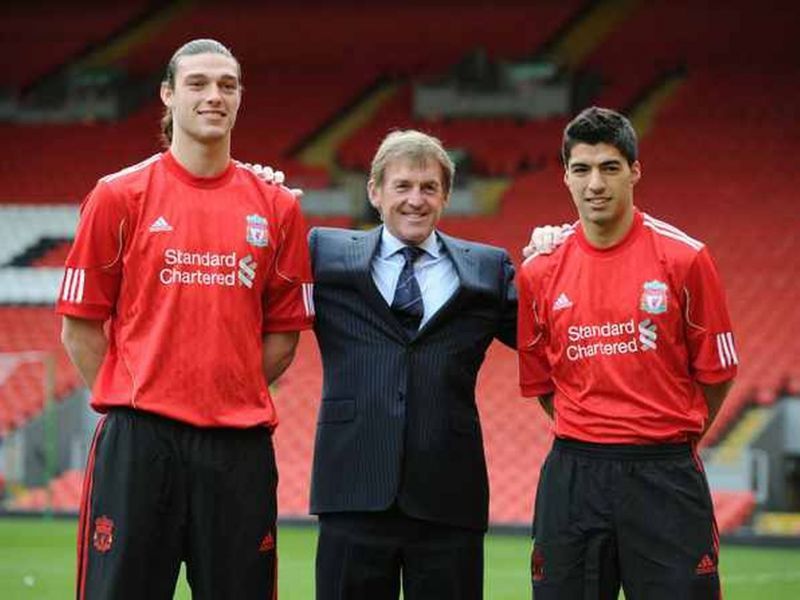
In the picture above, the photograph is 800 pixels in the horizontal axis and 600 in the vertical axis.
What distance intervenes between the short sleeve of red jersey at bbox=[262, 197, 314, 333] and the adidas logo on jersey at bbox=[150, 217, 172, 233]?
35cm

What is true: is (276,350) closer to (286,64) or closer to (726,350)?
(726,350)

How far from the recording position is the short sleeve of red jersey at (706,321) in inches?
202

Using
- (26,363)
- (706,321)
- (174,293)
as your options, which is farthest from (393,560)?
(26,363)

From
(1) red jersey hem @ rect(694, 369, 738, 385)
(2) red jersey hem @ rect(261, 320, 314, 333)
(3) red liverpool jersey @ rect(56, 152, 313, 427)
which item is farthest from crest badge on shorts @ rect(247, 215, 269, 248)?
(1) red jersey hem @ rect(694, 369, 738, 385)

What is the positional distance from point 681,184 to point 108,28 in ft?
27.5

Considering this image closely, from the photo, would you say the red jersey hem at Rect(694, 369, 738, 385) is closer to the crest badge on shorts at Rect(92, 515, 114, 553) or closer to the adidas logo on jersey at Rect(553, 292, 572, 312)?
the adidas logo on jersey at Rect(553, 292, 572, 312)

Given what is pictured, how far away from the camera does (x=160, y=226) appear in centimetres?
490

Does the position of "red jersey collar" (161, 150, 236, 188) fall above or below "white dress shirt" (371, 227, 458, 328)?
above

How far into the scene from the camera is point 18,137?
21484mm

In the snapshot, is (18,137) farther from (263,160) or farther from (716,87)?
(716,87)

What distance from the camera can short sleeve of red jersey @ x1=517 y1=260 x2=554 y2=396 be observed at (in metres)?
5.34

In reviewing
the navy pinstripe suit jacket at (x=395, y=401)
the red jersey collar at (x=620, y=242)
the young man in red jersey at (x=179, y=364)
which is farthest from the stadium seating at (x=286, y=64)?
the young man in red jersey at (x=179, y=364)

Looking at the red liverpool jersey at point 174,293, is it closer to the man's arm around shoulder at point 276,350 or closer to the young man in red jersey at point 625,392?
the man's arm around shoulder at point 276,350

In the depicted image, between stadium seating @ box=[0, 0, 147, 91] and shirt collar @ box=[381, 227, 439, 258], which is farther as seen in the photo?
stadium seating @ box=[0, 0, 147, 91]
